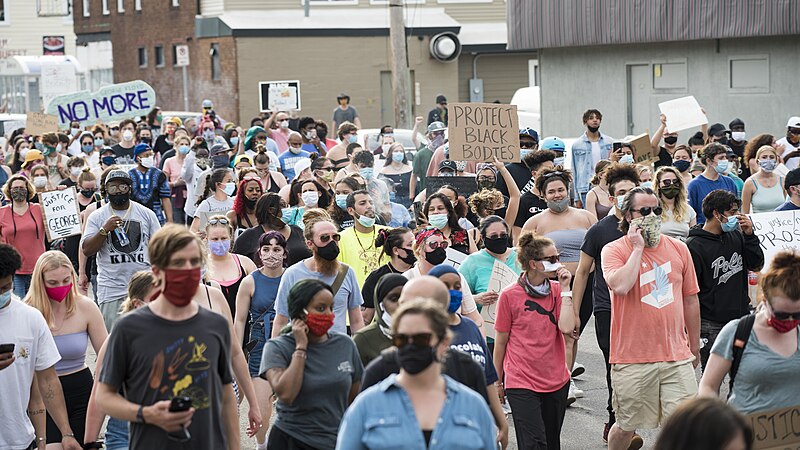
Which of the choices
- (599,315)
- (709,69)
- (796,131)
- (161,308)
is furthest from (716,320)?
(709,69)

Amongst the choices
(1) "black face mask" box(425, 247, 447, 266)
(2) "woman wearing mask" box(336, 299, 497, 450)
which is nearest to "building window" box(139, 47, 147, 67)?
(1) "black face mask" box(425, 247, 447, 266)

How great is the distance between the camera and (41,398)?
7.16 m

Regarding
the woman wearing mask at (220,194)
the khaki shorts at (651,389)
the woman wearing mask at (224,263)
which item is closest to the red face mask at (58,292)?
the woman wearing mask at (224,263)

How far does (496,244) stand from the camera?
905 cm

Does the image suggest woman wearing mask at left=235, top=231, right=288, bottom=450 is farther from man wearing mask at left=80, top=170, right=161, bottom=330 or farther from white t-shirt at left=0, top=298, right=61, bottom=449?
white t-shirt at left=0, top=298, right=61, bottom=449

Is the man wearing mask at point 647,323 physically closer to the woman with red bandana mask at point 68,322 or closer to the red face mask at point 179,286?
the woman with red bandana mask at point 68,322

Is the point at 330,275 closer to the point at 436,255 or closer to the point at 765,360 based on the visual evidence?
the point at 436,255

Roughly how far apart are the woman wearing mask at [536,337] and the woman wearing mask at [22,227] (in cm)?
654

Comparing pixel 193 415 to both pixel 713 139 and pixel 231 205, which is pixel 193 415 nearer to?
A: pixel 231 205

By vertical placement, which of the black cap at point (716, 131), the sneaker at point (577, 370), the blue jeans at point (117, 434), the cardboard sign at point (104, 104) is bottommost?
the sneaker at point (577, 370)

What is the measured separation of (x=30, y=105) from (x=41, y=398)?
39.9 meters

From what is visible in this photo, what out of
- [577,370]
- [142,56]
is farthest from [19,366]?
[142,56]

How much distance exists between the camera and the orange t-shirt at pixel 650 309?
8078 millimetres

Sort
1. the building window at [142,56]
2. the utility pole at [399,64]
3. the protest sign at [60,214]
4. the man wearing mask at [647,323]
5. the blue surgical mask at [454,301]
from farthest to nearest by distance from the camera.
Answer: the building window at [142,56] < the utility pole at [399,64] < the protest sign at [60,214] < the man wearing mask at [647,323] < the blue surgical mask at [454,301]
